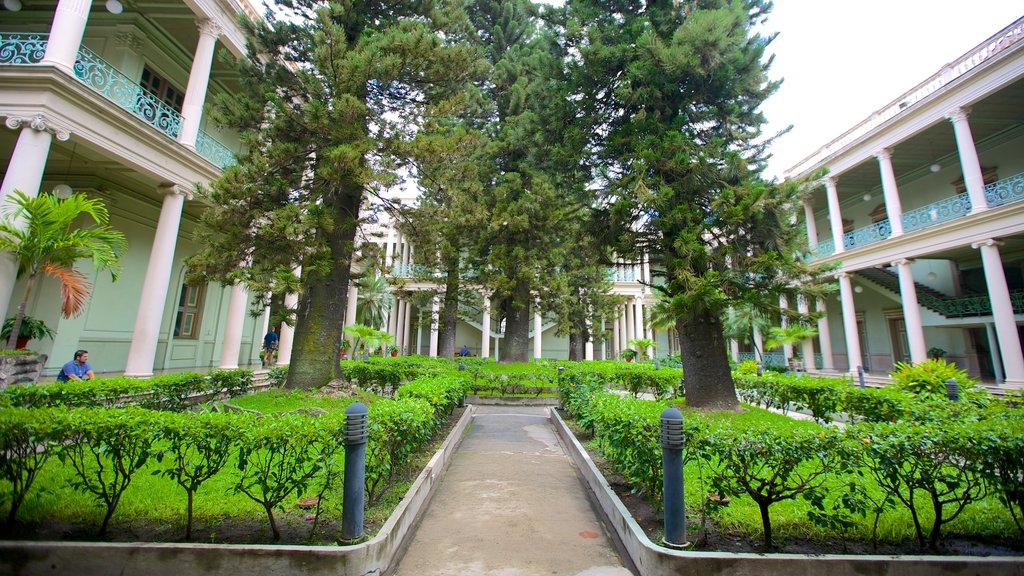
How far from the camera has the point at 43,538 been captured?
10.0 ft

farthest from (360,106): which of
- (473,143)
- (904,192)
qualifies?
(904,192)

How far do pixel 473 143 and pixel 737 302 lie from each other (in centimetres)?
551

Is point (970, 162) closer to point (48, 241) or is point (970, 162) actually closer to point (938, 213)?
point (938, 213)

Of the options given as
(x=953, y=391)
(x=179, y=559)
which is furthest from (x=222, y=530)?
(x=953, y=391)

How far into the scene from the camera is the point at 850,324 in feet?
54.8

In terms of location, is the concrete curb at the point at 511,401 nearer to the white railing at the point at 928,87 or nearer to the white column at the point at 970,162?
the white railing at the point at 928,87

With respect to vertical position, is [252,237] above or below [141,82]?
below

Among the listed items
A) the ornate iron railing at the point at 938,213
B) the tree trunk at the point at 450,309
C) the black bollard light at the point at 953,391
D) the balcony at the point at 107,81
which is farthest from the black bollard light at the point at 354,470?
the ornate iron railing at the point at 938,213

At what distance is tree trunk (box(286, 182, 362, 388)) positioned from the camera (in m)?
7.93

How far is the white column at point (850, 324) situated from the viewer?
1641cm

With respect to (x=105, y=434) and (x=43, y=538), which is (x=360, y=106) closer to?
(x=105, y=434)

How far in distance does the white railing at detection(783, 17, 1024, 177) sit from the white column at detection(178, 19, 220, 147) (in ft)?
45.7

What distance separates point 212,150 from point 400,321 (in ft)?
61.1

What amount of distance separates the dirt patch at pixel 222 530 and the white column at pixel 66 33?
27.1 feet
